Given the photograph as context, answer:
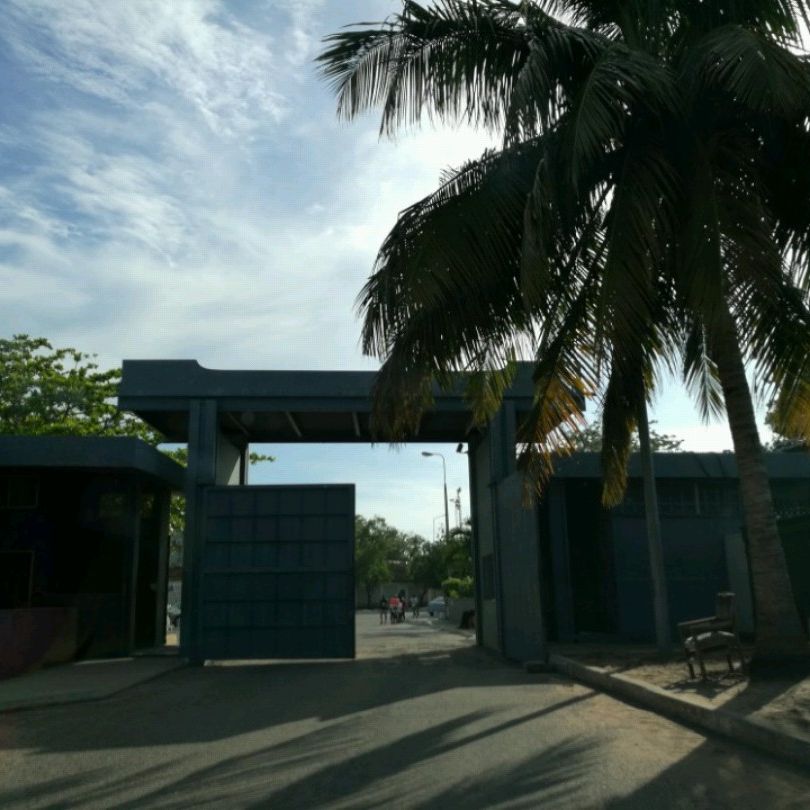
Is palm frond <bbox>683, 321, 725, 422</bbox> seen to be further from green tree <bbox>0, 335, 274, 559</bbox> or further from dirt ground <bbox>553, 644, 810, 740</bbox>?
green tree <bbox>0, 335, 274, 559</bbox>

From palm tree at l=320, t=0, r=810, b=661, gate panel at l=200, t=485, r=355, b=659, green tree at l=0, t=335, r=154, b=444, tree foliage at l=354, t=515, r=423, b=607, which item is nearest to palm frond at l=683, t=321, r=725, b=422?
palm tree at l=320, t=0, r=810, b=661

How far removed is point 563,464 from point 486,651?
14.8ft

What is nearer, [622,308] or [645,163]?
[622,308]

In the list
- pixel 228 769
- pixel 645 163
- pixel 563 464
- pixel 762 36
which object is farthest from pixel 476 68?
pixel 563 464

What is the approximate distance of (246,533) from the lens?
1859cm

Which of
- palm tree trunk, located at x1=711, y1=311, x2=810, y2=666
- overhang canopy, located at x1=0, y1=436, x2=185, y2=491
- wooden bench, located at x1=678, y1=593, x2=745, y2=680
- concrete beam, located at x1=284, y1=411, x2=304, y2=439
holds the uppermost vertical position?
concrete beam, located at x1=284, y1=411, x2=304, y2=439

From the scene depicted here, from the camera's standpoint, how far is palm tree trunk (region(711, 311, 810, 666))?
32.9ft

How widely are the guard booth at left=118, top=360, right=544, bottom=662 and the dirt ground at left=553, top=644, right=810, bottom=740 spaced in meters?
4.23

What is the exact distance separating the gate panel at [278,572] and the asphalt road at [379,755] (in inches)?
210

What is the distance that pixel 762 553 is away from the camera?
33.1ft

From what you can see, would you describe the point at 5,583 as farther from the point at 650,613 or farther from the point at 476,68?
the point at 476,68

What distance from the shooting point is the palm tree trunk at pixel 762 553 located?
10.0 m

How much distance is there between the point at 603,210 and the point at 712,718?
6035 mm

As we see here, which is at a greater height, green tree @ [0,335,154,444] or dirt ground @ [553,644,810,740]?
green tree @ [0,335,154,444]
